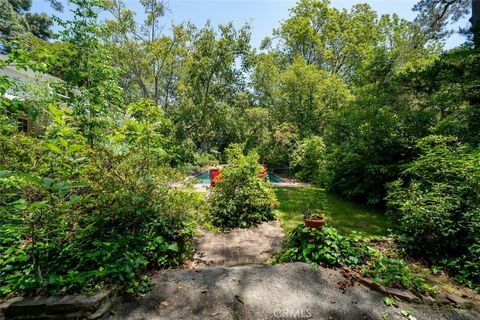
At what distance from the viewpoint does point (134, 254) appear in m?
3.01

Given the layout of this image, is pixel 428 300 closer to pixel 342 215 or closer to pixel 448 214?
pixel 448 214

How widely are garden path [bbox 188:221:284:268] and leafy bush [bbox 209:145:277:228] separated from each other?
0.31 metres

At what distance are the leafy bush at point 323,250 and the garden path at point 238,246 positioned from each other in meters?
0.44

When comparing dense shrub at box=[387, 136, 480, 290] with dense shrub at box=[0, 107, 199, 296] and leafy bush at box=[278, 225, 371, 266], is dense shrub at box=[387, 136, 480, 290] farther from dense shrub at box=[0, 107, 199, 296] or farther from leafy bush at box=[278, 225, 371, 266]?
dense shrub at box=[0, 107, 199, 296]

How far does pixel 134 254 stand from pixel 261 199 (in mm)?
3001

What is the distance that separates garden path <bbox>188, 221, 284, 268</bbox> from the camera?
11.8 feet

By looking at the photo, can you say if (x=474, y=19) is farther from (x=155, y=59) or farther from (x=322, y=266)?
(x=155, y=59)

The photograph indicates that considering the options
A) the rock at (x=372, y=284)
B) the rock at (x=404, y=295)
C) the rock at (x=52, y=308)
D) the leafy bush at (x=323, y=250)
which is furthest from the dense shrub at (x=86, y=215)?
the rock at (x=404, y=295)

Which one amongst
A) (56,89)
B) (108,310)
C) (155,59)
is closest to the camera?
(108,310)

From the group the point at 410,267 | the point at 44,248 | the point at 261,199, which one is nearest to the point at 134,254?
the point at 44,248

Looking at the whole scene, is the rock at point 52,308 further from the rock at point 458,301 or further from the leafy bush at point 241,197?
the rock at point 458,301

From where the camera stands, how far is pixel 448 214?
3.48m

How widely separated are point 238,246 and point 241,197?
4.51 ft

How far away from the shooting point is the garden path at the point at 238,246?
11.8 ft
